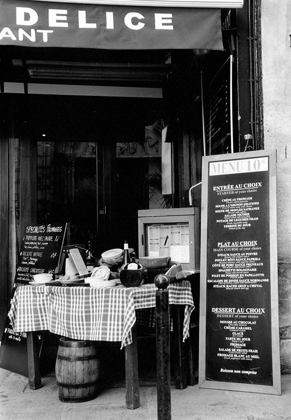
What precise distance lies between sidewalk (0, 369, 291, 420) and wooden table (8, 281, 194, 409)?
0.49 feet

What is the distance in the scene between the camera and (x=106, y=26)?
4.57 m

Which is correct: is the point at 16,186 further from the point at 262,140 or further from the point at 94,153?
the point at 262,140

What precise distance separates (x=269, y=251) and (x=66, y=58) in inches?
132

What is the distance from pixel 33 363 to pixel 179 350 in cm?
144

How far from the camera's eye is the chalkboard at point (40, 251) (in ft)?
16.8

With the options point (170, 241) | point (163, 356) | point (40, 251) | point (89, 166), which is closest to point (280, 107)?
point (170, 241)

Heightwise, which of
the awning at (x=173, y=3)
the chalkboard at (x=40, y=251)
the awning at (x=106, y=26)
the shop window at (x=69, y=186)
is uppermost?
the awning at (x=173, y=3)

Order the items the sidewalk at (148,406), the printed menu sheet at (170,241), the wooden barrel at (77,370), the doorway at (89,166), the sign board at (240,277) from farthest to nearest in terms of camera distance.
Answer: the doorway at (89,166) < the printed menu sheet at (170,241) < the sign board at (240,277) < the wooden barrel at (77,370) < the sidewalk at (148,406)

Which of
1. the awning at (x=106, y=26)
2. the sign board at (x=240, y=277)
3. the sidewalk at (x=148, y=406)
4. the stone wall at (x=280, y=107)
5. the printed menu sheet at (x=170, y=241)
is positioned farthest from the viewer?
the stone wall at (x=280, y=107)

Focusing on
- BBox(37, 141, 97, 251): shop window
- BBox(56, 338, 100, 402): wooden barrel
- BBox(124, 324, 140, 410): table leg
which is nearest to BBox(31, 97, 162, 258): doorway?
BBox(37, 141, 97, 251): shop window

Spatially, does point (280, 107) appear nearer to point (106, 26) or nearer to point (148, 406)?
point (106, 26)

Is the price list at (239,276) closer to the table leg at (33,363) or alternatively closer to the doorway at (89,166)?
the table leg at (33,363)

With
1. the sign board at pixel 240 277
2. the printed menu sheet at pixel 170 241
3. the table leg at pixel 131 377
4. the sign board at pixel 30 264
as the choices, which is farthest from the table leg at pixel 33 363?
the sign board at pixel 240 277

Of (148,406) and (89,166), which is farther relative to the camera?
(89,166)
